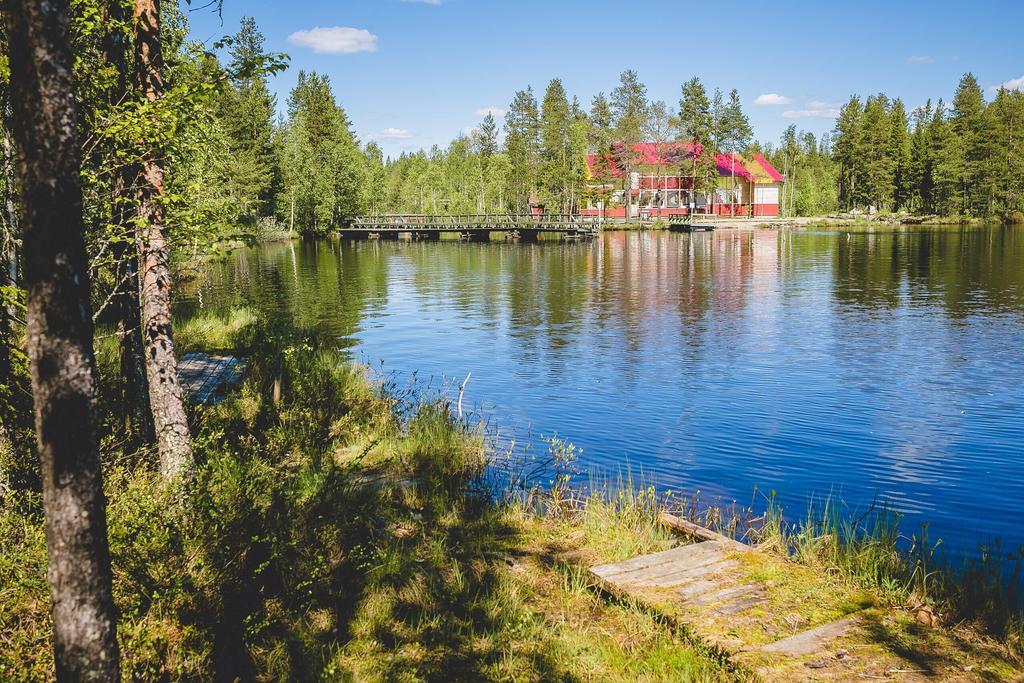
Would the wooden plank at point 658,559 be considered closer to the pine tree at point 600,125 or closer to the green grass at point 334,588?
the green grass at point 334,588

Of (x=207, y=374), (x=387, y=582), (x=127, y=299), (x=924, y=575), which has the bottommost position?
(x=924, y=575)

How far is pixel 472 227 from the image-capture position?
2960 inches

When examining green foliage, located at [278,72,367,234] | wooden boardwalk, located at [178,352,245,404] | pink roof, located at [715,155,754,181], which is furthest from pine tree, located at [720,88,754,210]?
wooden boardwalk, located at [178,352,245,404]

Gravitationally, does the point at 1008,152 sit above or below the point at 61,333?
above

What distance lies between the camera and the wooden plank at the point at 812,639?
17.8 ft

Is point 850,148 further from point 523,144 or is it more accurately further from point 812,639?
point 812,639

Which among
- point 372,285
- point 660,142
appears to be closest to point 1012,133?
point 660,142

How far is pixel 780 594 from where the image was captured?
6266mm

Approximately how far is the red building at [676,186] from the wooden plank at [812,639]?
264 feet

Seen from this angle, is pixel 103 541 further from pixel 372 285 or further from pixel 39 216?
pixel 372 285

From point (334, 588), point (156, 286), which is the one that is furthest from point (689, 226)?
point (334, 588)

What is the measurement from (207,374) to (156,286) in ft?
23.3

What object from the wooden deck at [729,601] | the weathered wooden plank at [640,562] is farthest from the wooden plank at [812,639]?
the weathered wooden plank at [640,562]

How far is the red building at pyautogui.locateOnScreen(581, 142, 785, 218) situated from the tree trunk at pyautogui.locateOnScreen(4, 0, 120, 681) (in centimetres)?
8315
